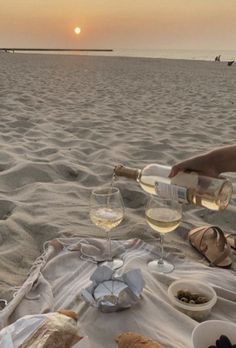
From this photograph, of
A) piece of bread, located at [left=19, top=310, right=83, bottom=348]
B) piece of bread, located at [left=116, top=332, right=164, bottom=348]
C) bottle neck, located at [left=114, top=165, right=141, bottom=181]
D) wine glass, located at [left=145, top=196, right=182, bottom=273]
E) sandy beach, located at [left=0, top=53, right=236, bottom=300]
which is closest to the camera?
piece of bread, located at [left=19, top=310, right=83, bottom=348]

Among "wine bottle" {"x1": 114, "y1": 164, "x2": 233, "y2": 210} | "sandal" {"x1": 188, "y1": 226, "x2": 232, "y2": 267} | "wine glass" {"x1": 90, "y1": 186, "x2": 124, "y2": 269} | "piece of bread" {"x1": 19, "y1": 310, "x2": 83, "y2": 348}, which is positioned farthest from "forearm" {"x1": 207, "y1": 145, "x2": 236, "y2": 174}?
"piece of bread" {"x1": 19, "y1": 310, "x2": 83, "y2": 348}

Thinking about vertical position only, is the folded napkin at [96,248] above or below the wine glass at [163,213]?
below

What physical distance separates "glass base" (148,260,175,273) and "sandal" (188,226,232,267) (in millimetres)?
289

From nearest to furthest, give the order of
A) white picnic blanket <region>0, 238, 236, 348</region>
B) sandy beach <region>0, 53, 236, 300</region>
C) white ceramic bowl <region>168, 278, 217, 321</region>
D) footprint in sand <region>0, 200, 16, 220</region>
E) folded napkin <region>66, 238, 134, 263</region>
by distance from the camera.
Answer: white picnic blanket <region>0, 238, 236, 348</region>, white ceramic bowl <region>168, 278, 217, 321</region>, folded napkin <region>66, 238, 134, 263</region>, sandy beach <region>0, 53, 236, 300</region>, footprint in sand <region>0, 200, 16, 220</region>

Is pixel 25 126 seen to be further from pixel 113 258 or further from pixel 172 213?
pixel 172 213

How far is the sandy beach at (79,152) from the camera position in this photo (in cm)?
306

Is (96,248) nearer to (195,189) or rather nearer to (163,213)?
(163,213)

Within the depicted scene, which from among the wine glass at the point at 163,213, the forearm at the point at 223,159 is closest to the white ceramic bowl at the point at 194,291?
the wine glass at the point at 163,213

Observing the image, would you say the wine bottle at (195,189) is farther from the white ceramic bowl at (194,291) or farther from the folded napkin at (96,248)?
the folded napkin at (96,248)

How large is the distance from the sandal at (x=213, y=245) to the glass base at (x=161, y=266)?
0.95 feet

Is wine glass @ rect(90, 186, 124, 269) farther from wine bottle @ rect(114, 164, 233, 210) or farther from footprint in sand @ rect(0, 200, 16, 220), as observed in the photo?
footprint in sand @ rect(0, 200, 16, 220)

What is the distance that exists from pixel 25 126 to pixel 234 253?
169 inches

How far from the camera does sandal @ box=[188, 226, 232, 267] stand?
8.86 feet

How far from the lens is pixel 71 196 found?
3.71m
